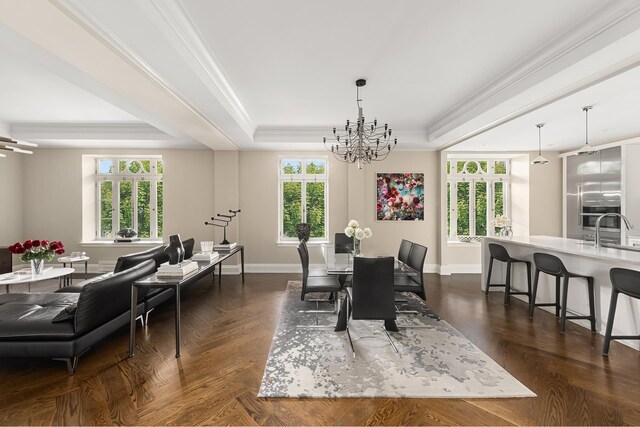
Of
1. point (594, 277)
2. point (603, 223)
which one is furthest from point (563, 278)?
point (603, 223)

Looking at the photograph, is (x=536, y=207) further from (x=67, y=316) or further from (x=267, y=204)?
(x=67, y=316)

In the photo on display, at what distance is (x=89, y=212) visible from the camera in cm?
625

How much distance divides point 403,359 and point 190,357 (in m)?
2.01

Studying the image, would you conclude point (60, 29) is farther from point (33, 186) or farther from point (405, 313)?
point (33, 186)

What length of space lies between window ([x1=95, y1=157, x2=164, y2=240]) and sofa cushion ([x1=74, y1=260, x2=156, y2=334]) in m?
3.89

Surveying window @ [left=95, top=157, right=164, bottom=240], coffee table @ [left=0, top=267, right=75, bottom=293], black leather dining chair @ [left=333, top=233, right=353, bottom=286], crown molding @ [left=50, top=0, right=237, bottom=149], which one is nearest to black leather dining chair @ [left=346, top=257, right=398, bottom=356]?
black leather dining chair @ [left=333, top=233, right=353, bottom=286]

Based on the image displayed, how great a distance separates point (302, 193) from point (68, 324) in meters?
4.58

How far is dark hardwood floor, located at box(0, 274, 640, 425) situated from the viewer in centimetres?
193

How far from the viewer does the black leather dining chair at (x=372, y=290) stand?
275 centimetres

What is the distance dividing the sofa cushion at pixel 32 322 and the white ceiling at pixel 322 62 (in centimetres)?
224

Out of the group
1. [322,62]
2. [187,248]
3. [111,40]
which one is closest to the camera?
[111,40]

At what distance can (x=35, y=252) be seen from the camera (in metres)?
3.63

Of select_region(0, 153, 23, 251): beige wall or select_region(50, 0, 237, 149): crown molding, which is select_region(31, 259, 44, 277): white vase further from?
select_region(0, 153, 23, 251): beige wall

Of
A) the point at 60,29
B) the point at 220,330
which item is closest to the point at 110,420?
the point at 220,330
